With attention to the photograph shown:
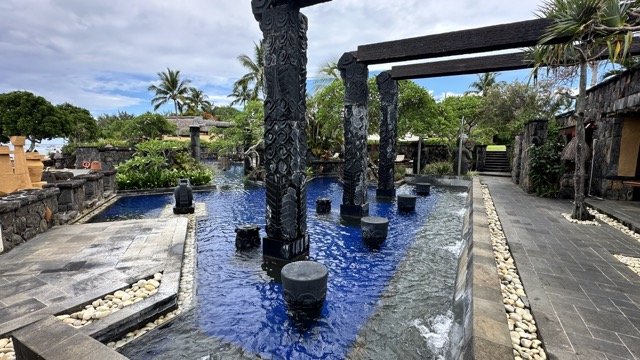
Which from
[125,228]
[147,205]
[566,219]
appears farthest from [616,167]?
[147,205]

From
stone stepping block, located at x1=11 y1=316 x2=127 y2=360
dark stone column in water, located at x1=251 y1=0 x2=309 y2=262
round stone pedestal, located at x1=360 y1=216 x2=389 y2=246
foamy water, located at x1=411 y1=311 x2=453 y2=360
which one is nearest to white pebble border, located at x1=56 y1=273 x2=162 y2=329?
stone stepping block, located at x1=11 y1=316 x2=127 y2=360

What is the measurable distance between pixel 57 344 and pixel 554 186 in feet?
37.5

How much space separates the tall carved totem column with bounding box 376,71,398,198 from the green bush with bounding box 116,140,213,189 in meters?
8.02

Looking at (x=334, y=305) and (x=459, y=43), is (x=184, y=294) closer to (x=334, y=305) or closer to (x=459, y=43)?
(x=334, y=305)

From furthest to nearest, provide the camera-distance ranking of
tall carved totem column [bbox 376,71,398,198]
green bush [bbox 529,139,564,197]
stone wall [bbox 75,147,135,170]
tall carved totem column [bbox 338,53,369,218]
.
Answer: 1. stone wall [bbox 75,147,135,170]
2. tall carved totem column [bbox 376,71,398,198]
3. green bush [bbox 529,139,564,197]
4. tall carved totem column [bbox 338,53,369,218]

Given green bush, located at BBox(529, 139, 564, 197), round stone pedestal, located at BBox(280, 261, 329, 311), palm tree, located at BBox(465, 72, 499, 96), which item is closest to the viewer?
round stone pedestal, located at BBox(280, 261, 329, 311)

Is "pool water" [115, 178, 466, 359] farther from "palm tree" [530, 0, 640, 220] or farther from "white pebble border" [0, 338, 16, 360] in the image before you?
"palm tree" [530, 0, 640, 220]

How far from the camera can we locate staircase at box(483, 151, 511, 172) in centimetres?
1853

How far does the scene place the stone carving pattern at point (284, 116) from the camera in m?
4.76

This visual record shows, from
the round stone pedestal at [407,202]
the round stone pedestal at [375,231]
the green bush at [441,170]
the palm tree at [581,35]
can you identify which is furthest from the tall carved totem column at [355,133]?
the green bush at [441,170]

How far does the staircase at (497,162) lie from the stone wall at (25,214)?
20.6 meters

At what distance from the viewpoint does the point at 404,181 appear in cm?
Answer: 1519

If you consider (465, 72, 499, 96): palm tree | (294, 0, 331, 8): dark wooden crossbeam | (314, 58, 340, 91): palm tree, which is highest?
(465, 72, 499, 96): palm tree

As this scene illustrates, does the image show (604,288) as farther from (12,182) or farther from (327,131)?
(327,131)
